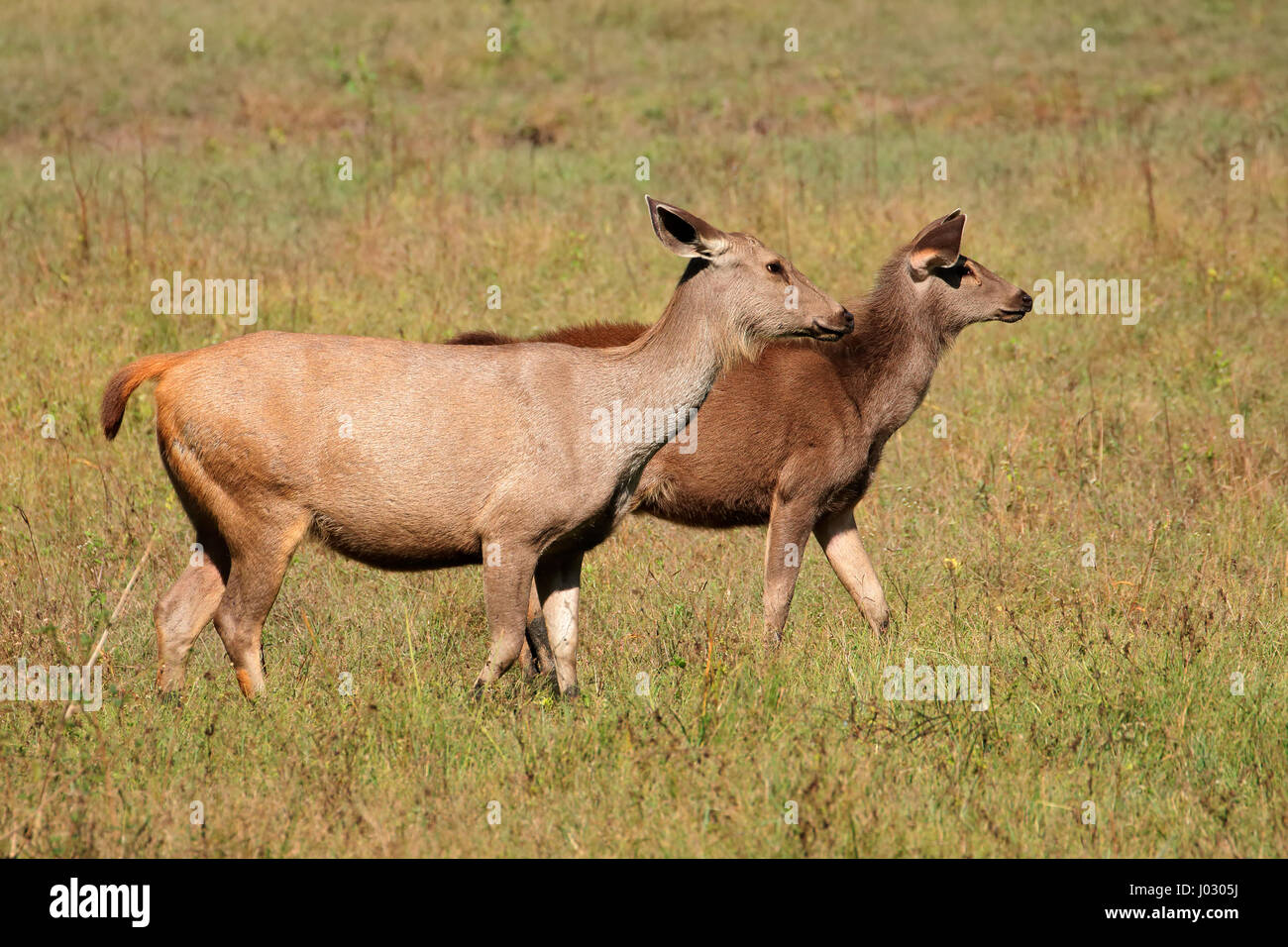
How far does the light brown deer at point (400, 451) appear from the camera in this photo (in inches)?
236

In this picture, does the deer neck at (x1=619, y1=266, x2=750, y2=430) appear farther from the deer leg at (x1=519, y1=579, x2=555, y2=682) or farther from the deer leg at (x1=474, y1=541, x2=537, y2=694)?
the deer leg at (x1=519, y1=579, x2=555, y2=682)

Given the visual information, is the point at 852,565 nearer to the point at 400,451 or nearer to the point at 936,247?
the point at 936,247

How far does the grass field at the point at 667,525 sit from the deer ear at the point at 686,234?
183cm

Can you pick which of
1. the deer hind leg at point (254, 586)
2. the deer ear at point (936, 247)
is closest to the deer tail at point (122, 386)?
the deer hind leg at point (254, 586)

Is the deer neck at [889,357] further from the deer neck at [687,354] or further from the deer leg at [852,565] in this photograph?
the deer neck at [687,354]

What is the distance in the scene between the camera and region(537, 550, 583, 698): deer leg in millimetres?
6555

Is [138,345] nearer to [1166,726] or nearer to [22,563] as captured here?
[22,563]

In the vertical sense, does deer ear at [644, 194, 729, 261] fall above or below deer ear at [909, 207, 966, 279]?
below

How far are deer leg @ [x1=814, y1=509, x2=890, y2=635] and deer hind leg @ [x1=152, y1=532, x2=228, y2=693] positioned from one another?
3.23m

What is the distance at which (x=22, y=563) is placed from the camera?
773cm

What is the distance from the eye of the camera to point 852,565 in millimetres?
7727

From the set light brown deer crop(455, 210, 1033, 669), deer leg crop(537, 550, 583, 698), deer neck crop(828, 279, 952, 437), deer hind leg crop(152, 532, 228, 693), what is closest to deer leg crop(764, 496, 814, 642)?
light brown deer crop(455, 210, 1033, 669)

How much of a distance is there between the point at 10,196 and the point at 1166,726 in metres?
11.8
